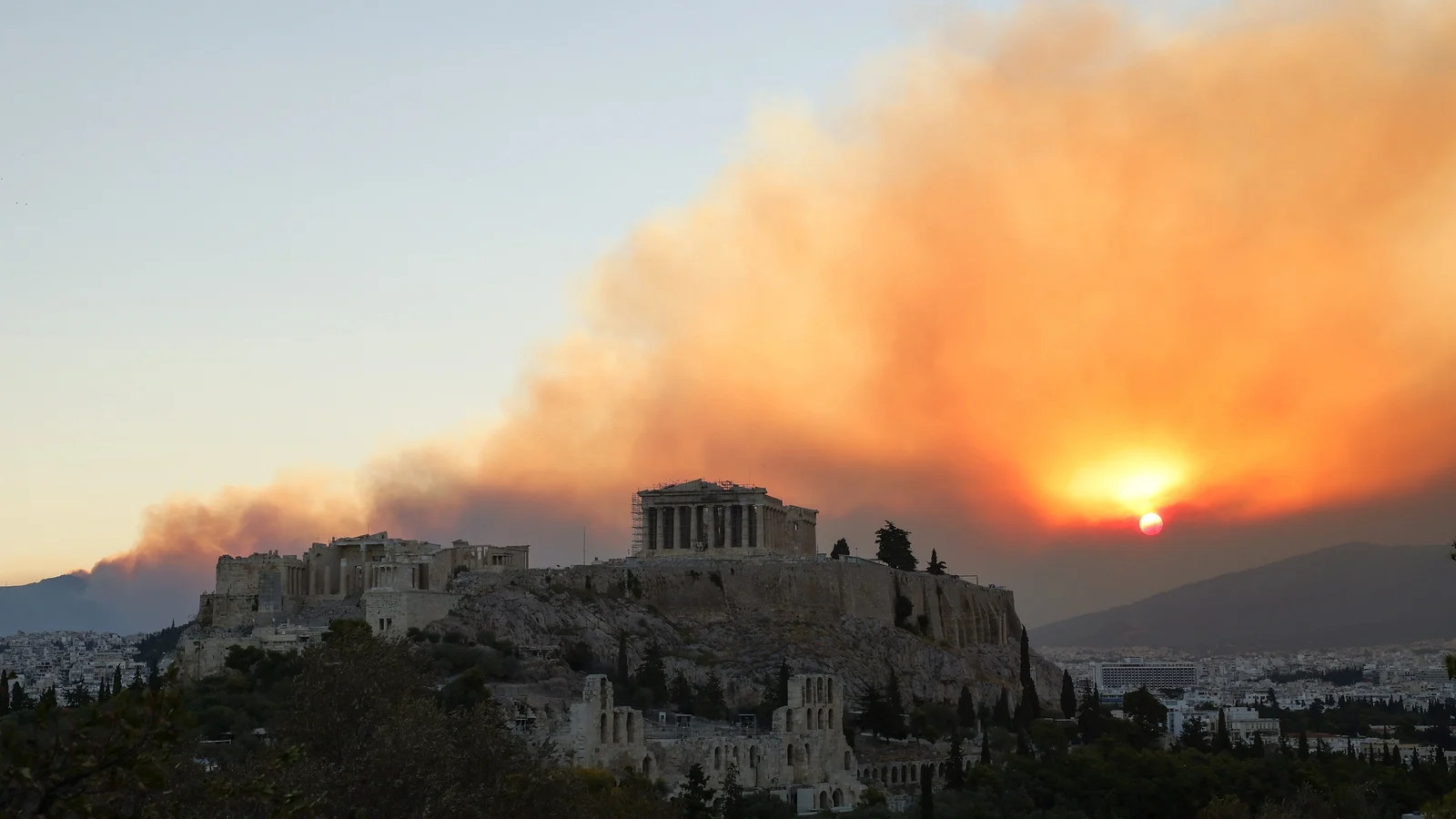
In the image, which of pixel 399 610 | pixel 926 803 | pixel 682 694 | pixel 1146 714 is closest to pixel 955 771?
pixel 926 803

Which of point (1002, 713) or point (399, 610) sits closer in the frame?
point (399, 610)

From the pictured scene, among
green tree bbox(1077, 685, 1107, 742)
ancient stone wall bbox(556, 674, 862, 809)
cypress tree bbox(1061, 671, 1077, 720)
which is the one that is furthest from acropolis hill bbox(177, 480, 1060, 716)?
ancient stone wall bbox(556, 674, 862, 809)

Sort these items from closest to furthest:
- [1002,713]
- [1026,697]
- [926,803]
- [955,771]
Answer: [926,803] → [955,771] → [1002,713] → [1026,697]

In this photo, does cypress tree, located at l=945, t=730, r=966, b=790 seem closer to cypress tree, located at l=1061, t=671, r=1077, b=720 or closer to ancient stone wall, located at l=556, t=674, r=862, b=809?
ancient stone wall, located at l=556, t=674, r=862, b=809

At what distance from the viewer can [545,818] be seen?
1230 inches

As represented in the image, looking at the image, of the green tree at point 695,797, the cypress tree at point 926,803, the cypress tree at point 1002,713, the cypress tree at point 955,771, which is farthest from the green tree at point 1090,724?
the green tree at point 695,797

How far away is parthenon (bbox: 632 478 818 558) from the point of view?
8162 centimetres

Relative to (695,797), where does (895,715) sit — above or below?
above

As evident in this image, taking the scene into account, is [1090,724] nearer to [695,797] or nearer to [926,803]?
[926,803]

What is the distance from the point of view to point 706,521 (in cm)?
8219

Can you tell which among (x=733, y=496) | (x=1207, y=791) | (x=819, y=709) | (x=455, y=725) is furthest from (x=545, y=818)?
(x=733, y=496)

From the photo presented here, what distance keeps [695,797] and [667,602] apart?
98.0 feet

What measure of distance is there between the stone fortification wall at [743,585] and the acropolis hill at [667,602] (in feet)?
0.25

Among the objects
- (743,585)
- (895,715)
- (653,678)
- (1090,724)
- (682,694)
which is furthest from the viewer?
(743,585)
